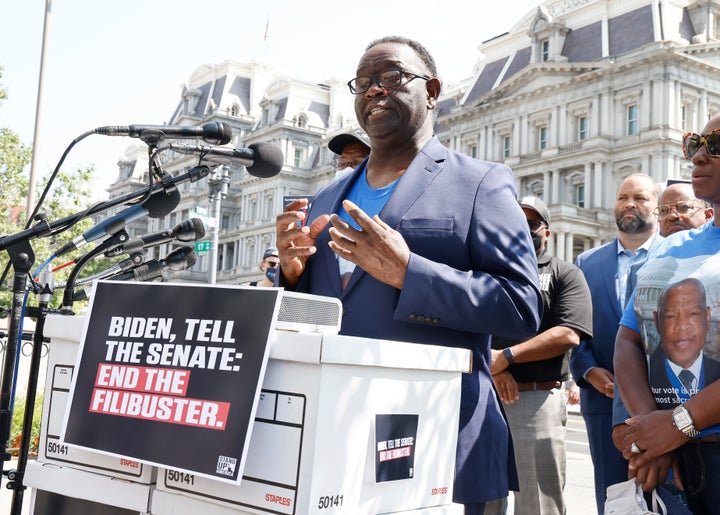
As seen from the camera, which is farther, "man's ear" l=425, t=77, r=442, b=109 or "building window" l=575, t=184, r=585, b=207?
"building window" l=575, t=184, r=585, b=207

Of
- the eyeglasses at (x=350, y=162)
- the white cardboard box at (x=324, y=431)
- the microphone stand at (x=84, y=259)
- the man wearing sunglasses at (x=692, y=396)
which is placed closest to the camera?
the white cardboard box at (x=324, y=431)

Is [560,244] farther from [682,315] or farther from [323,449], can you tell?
[323,449]

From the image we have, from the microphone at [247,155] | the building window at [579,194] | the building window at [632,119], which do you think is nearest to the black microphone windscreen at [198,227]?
the microphone at [247,155]

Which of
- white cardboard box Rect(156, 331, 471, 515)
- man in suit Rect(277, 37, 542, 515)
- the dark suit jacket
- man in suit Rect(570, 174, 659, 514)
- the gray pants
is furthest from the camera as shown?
the gray pants

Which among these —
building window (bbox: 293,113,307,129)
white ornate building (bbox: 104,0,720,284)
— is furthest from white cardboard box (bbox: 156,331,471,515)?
building window (bbox: 293,113,307,129)

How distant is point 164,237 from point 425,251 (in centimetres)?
212

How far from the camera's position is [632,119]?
1549 inches

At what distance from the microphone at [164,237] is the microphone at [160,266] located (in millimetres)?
164

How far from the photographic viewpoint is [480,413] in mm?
2029

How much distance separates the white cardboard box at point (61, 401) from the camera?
5.77 ft

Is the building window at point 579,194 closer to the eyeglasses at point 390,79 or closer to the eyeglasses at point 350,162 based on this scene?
Result: the eyeglasses at point 350,162

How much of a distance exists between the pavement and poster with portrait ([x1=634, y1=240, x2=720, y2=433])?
250 centimetres

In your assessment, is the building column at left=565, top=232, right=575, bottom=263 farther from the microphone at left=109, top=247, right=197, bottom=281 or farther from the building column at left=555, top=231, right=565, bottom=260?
the microphone at left=109, top=247, right=197, bottom=281

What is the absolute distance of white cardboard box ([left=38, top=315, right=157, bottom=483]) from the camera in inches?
69.2
